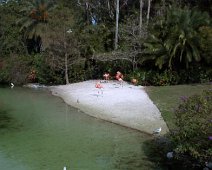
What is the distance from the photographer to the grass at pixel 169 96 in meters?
17.5

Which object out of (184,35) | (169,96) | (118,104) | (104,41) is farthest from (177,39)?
(104,41)

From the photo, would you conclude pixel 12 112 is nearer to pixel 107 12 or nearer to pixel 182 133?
pixel 182 133

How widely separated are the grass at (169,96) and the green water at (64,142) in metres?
2.20

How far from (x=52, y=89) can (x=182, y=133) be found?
60.3 ft

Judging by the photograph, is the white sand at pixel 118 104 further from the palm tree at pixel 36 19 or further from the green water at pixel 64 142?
the palm tree at pixel 36 19

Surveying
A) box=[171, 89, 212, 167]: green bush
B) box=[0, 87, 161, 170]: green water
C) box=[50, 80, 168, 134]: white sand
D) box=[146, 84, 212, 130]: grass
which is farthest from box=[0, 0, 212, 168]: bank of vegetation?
box=[171, 89, 212, 167]: green bush

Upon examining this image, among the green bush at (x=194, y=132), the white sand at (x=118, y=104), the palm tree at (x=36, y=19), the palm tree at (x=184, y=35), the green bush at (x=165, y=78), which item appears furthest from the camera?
the palm tree at (x=36, y=19)

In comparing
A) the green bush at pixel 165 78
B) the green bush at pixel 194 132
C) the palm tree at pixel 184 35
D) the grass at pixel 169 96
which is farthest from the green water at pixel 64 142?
the palm tree at pixel 184 35

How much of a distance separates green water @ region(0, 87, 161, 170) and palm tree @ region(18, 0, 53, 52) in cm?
1456

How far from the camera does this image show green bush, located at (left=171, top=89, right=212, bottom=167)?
Result: 34.7 feet

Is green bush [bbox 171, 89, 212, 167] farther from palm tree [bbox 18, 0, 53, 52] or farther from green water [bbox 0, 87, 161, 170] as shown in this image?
palm tree [bbox 18, 0, 53, 52]

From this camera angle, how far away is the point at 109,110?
19.2 meters

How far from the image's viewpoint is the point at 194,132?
10953 mm

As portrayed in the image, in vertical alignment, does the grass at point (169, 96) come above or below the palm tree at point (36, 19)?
below
